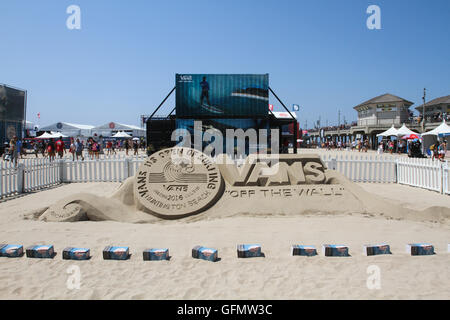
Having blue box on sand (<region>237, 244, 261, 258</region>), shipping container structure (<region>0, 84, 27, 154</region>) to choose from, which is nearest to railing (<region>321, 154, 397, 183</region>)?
blue box on sand (<region>237, 244, 261, 258</region>)

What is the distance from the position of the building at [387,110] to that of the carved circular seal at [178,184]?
47977 mm

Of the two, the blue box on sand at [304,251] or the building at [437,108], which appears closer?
the blue box on sand at [304,251]

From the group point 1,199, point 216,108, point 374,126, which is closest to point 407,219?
point 1,199

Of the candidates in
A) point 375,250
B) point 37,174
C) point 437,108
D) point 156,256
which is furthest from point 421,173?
point 437,108

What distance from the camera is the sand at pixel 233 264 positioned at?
3420mm

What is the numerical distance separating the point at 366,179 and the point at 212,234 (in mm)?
8754

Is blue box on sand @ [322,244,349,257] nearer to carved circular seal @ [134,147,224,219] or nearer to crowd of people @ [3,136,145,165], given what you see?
carved circular seal @ [134,147,224,219]

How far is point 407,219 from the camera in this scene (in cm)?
641

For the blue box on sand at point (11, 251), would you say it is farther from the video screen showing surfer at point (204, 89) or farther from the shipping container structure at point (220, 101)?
the video screen showing surfer at point (204, 89)

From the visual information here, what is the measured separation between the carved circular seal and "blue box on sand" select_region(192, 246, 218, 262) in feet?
7.15

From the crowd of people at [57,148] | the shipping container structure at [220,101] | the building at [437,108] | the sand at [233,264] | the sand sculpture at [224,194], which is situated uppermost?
the building at [437,108]

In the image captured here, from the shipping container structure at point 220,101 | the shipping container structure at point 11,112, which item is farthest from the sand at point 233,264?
the shipping container structure at point 11,112

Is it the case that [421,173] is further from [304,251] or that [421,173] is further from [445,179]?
[304,251]
